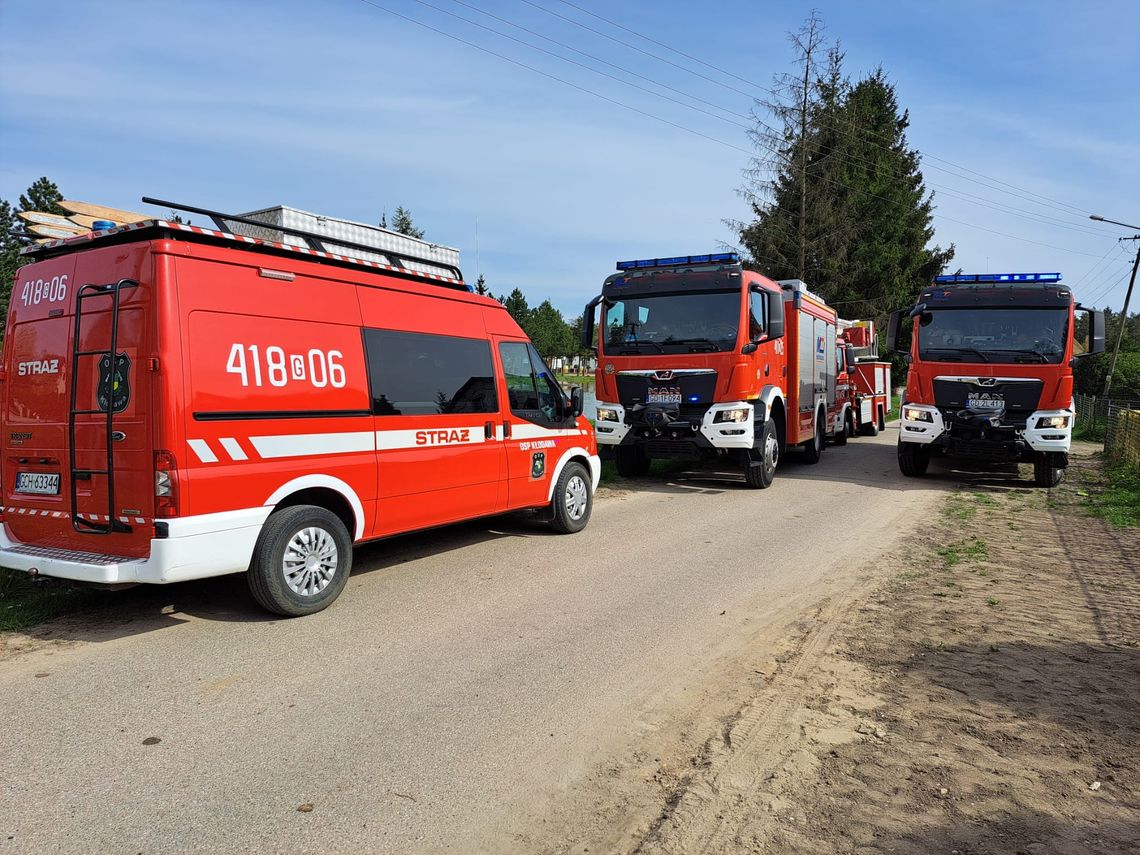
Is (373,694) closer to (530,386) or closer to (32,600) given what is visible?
(32,600)

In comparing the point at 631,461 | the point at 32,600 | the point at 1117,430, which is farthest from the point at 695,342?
the point at 1117,430

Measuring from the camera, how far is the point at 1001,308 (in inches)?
477

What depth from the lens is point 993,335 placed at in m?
12.0

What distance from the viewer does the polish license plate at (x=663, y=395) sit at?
1141 cm

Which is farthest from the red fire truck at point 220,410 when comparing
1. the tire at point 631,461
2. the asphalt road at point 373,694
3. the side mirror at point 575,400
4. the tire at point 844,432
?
the tire at point 844,432

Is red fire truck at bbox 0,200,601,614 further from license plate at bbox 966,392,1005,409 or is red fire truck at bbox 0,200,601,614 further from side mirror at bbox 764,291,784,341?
license plate at bbox 966,392,1005,409

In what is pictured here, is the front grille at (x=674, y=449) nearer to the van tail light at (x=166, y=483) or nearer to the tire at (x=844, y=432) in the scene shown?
the van tail light at (x=166, y=483)

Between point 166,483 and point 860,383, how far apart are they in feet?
63.5

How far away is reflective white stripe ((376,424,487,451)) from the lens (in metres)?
6.04

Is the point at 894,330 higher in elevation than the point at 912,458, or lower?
higher

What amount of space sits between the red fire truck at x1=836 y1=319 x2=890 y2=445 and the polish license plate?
788 centimetres

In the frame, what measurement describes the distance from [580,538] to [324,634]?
3.54 meters

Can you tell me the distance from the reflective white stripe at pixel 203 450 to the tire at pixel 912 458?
11282 millimetres

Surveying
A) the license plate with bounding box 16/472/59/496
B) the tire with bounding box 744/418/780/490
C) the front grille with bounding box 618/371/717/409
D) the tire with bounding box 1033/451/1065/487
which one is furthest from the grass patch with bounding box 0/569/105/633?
the tire with bounding box 1033/451/1065/487
